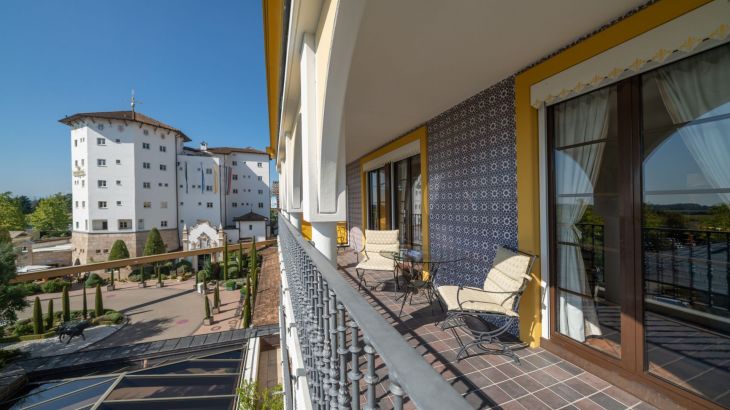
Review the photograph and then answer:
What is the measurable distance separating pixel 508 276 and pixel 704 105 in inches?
68.7

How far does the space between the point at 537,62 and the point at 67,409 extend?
12.9 meters

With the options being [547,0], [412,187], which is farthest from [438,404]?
[412,187]

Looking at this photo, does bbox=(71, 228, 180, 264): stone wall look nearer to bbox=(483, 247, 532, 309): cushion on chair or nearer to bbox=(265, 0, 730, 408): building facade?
bbox=(265, 0, 730, 408): building facade

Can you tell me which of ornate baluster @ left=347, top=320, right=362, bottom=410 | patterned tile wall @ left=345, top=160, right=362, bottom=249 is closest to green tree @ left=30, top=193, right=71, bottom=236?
patterned tile wall @ left=345, top=160, right=362, bottom=249

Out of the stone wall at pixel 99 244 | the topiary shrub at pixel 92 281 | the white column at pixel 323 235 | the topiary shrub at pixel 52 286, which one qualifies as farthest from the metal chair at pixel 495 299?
the stone wall at pixel 99 244

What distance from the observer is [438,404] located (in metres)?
0.38

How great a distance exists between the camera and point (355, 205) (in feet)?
29.8

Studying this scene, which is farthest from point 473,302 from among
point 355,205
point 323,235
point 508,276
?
point 355,205

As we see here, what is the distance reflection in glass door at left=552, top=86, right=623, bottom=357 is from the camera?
7.34 feet

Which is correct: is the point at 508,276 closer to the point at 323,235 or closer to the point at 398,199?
the point at 323,235

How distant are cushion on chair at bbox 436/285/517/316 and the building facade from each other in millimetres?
375

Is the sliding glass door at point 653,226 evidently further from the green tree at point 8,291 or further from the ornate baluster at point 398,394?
the green tree at point 8,291

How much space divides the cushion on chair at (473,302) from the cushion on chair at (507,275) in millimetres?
50

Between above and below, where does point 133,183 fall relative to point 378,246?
above
